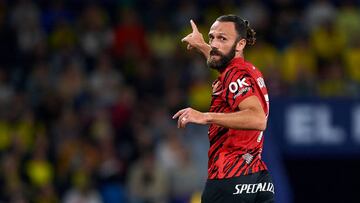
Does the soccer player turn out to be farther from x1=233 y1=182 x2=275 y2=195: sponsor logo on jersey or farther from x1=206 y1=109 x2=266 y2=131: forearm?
x1=206 y1=109 x2=266 y2=131: forearm

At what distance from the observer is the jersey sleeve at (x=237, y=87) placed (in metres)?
6.73

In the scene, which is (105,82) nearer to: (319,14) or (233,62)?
(319,14)

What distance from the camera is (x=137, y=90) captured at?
15891 mm

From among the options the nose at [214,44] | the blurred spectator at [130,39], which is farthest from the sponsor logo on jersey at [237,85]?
the blurred spectator at [130,39]

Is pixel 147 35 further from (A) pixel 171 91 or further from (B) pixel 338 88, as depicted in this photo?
(B) pixel 338 88

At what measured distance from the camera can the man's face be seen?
22.7 feet

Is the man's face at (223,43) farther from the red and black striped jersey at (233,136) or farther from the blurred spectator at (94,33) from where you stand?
the blurred spectator at (94,33)

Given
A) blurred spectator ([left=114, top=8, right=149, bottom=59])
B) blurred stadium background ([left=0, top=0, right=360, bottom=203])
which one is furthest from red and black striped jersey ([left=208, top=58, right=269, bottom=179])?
blurred spectator ([left=114, top=8, right=149, bottom=59])

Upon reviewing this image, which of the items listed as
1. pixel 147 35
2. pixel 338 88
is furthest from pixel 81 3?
pixel 338 88

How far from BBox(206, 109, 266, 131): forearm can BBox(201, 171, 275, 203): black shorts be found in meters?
0.50

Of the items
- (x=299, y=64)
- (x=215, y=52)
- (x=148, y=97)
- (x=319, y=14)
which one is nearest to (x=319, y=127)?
(x=299, y=64)

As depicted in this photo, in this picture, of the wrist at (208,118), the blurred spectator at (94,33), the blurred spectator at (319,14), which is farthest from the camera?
the blurred spectator at (319,14)

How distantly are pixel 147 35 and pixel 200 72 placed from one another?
169 cm

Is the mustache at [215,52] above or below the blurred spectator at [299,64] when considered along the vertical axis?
above
